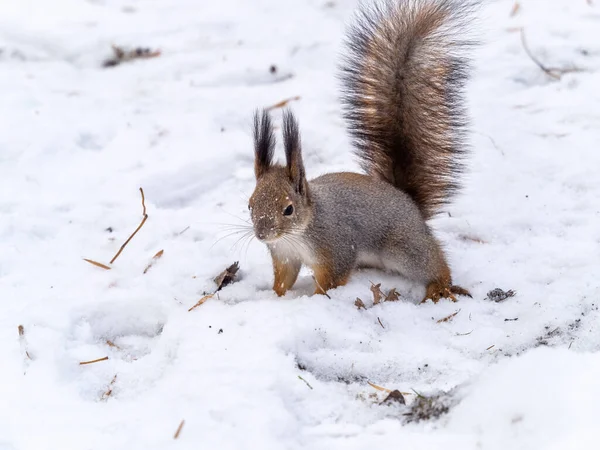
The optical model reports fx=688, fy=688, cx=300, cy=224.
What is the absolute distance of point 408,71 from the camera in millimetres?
2639

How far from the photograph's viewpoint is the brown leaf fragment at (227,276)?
2.48 meters

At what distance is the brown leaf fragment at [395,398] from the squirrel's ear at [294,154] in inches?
33.7

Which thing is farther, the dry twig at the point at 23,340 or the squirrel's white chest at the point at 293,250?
the squirrel's white chest at the point at 293,250

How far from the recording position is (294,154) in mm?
2344

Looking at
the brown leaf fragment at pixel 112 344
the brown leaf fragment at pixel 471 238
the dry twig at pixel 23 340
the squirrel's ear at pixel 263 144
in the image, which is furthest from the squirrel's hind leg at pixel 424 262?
the dry twig at pixel 23 340

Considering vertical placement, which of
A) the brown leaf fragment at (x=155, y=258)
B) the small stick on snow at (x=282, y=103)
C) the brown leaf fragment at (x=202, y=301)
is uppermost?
the small stick on snow at (x=282, y=103)

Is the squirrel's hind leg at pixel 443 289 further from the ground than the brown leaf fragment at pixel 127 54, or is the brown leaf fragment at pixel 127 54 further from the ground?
the brown leaf fragment at pixel 127 54

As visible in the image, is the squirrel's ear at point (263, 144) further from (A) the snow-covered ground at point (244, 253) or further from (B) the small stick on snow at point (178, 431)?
(B) the small stick on snow at point (178, 431)

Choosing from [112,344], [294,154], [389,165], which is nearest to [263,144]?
[294,154]

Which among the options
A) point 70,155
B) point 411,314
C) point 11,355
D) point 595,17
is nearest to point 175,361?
point 11,355

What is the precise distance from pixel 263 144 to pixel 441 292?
81 centimetres

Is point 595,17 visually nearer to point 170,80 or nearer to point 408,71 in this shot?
point 408,71

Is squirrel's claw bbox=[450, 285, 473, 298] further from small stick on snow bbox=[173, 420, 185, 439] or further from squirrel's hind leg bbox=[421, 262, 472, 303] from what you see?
small stick on snow bbox=[173, 420, 185, 439]

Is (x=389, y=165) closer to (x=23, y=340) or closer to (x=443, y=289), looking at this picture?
(x=443, y=289)
